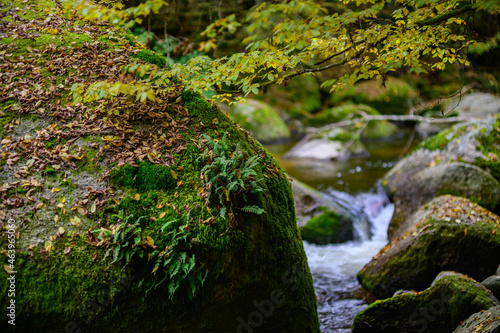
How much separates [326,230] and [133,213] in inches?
205

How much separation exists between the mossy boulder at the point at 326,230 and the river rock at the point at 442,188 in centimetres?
106

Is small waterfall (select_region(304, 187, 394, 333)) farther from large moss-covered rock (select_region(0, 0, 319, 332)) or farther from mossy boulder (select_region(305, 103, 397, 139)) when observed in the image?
mossy boulder (select_region(305, 103, 397, 139))

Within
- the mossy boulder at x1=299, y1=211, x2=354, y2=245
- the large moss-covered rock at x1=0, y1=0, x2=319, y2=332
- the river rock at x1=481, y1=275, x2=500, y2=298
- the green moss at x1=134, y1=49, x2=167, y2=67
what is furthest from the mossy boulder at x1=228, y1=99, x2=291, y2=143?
the river rock at x1=481, y1=275, x2=500, y2=298

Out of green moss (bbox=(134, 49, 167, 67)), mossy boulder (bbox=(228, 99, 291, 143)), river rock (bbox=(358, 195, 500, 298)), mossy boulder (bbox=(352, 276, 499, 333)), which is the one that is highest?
mossy boulder (bbox=(228, 99, 291, 143))

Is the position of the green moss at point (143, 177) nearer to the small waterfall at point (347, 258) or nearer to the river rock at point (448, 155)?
the small waterfall at point (347, 258)

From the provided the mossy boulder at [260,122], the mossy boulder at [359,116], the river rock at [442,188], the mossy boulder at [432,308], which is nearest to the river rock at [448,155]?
the river rock at [442,188]

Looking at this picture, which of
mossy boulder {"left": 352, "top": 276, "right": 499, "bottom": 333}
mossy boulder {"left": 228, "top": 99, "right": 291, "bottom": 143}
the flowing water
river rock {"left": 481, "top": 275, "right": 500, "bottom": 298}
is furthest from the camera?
mossy boulder {"left": 228, "top": 99, "right": 291, "bottom": 143}

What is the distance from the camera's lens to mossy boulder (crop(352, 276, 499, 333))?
4.23m

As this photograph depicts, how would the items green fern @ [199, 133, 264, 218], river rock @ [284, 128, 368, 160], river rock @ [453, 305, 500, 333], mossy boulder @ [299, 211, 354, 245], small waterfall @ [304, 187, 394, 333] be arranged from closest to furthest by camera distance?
1. river rock @ [453, 305, 500, 333]
2. green fern @ [199, 133, 264, 218]
3. small waterfall @ [304, 187, 394, 333]
4. mossy boulder @ [299, 211, 354, 245]
5. river rock @ [284, 128, 368, 160]

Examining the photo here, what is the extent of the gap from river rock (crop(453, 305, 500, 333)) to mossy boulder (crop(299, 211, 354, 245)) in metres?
3.64

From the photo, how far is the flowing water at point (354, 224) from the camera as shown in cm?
566

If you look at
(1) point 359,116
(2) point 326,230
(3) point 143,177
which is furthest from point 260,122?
(3) point 143,177

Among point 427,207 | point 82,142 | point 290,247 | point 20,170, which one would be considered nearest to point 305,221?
point 427,207

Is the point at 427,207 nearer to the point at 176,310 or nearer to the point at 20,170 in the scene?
the point at 176,310
